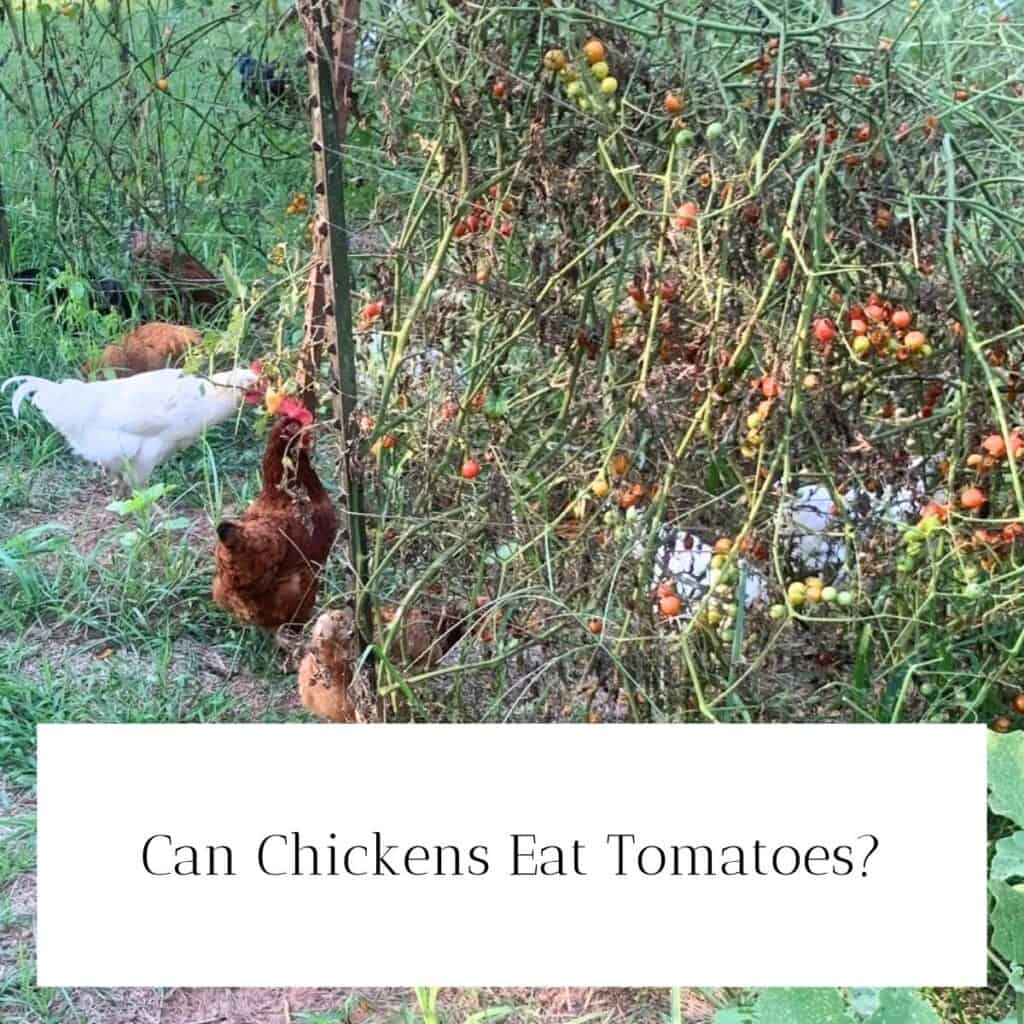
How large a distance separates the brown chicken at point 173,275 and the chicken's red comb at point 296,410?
4.74 feet

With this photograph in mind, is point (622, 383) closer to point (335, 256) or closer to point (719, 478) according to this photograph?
point (719, 478)

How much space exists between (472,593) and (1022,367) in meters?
0.65

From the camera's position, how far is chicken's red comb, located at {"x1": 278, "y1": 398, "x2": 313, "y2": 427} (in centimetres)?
158

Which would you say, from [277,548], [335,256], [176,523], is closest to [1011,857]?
[335,256]

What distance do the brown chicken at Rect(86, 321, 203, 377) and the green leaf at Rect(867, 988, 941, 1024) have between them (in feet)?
6.65

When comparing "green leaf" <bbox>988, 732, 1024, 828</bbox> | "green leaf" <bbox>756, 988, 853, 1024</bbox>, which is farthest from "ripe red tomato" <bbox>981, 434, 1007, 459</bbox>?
"green leaf" <bbox>756, 988, 853, 1024</bbox>

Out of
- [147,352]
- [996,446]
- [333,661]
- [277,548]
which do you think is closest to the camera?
[996,446]

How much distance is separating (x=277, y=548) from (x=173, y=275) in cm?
128

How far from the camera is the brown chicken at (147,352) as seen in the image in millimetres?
2725

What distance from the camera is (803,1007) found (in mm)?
1028

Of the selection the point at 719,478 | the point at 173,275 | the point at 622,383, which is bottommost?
the point at 173,275

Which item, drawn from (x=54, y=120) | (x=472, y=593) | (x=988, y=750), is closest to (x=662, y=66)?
(x=472, y=593)

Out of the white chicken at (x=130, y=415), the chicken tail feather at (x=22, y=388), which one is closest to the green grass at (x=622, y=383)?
the white chicken at (x=130, y=415)

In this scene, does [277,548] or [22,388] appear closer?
[277,548]
